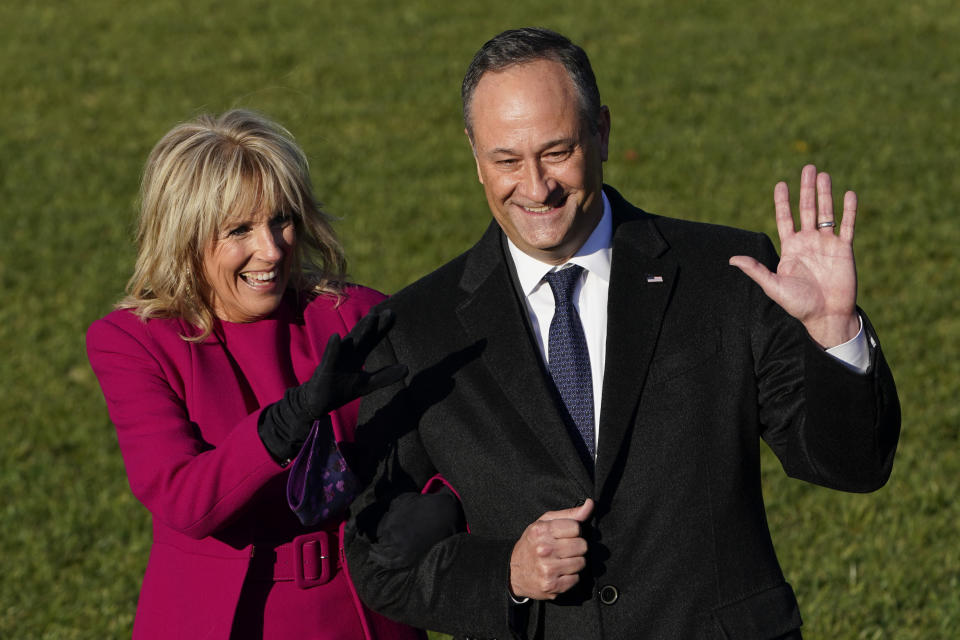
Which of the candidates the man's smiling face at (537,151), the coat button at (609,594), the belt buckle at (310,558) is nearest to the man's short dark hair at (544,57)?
the man's smiling face at (537,151)

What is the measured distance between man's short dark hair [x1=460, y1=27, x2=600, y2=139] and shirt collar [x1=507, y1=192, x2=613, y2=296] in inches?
11.8

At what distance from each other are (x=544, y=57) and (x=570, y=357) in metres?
0.79

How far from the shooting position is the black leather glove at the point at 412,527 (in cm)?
354

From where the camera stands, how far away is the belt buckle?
425 centimetres

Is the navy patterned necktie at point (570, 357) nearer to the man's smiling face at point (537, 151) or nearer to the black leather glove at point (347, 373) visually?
the man's smiling face at point (537, 151)

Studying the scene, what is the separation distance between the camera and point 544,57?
11.9ft

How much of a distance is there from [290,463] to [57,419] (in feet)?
20.1

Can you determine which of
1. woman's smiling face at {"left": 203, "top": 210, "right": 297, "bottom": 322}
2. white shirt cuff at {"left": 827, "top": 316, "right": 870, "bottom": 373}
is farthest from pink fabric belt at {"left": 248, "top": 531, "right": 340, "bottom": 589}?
white shirt cuff at {"left": 827, "top": 316, "right": 870, "bottom": 373}

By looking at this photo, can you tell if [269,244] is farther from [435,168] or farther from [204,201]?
[435,168]

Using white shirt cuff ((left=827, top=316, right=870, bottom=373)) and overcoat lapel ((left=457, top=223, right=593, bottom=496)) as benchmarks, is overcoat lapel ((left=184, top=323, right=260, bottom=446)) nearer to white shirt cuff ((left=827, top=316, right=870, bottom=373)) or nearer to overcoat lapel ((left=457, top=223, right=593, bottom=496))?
overcoat lapel ((left=457, top=223, right=593, bottom=496))

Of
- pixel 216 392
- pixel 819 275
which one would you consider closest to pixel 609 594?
pixel 819 275

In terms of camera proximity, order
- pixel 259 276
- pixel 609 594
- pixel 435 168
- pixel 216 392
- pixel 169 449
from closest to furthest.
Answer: pixel 609 594 < pixel 169 449 < pixel 216 392 < pixel 259 276 < pixel 435 168

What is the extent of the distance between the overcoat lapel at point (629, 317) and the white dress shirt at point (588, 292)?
0.05 m

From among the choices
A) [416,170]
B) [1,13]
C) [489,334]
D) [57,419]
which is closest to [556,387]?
[489,334]
